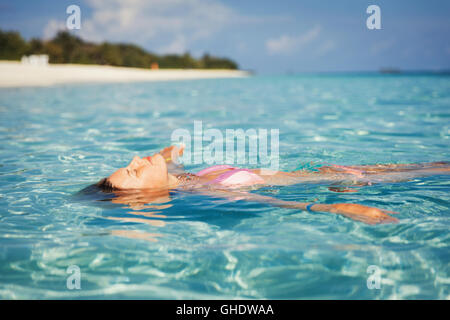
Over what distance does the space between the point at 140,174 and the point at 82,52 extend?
42867 mm

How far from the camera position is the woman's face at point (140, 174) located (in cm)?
328

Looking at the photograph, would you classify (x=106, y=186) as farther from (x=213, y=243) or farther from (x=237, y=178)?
(x=213, y=243)

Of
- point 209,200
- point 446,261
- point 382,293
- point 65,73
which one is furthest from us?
point 65,73

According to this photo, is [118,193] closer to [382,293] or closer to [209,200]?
[209,200]

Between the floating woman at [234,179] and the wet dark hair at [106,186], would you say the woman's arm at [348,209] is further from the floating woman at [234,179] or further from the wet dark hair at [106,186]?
the wet dark hair at [106,186]

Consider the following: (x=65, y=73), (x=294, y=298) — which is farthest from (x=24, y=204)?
(x=65, y=73)

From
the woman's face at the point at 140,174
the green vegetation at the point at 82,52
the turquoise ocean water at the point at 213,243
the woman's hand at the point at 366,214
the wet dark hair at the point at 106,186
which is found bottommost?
the turquoise ocean water at the point at 213,243

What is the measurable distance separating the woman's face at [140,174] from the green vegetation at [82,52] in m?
34.5

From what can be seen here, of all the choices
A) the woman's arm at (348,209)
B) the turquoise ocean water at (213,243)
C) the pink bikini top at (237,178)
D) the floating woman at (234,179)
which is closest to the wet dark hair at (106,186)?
the floating woman at (234,179)

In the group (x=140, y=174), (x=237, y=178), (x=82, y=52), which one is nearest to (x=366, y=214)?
(x=237, y=178)

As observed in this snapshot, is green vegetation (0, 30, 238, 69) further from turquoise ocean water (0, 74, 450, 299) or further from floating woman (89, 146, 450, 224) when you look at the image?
floating woman (89, 146, 450, 224)

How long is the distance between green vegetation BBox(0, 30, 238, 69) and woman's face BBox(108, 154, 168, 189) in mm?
34512

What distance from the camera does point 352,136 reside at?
673 centimetres
